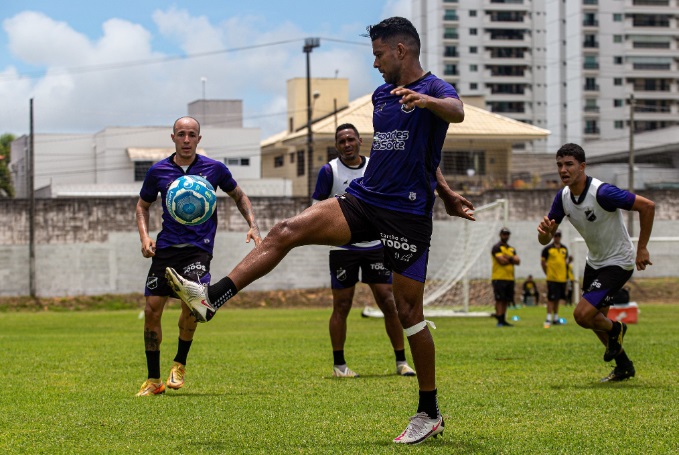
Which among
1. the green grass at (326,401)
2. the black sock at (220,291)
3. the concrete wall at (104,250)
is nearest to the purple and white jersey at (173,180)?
the green grass at (326,401)

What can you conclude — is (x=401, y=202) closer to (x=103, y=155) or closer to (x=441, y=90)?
(x=441, y=90)

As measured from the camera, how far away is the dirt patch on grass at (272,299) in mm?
36469

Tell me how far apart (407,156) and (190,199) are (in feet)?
8.89

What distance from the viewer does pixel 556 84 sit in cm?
11038

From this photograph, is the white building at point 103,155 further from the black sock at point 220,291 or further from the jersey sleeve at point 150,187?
the black sock at point 220,291

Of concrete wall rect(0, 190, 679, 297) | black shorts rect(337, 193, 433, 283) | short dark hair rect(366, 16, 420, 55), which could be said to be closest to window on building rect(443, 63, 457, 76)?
concrete wall rect(0, 190, 679, 297)

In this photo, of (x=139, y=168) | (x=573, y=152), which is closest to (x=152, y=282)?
(x=573, y=152)

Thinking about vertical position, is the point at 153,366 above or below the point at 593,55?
below

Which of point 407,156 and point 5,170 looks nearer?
point 407,156

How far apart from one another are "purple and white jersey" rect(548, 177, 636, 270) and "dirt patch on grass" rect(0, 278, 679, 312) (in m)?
25.2

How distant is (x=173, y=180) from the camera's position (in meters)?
9.58

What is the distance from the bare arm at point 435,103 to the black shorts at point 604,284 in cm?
433

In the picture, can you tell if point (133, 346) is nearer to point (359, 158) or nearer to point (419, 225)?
point (359, 158)

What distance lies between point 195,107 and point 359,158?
61456 mm
